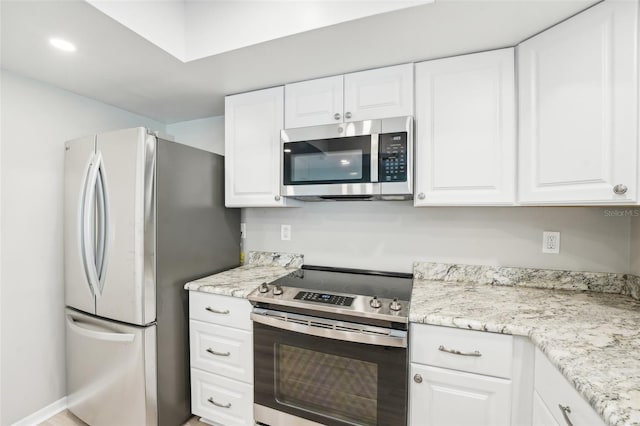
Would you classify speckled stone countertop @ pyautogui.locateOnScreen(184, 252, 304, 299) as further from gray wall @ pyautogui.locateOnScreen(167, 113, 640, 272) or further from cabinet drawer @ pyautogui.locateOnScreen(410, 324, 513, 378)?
cabinet drawer @ pyautogui.locateOnScreen(410, 324, 513, 378)

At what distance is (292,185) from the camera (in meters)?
1.76

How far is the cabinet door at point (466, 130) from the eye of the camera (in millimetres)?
1397

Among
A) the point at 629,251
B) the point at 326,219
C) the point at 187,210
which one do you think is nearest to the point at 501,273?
the point at 629,251

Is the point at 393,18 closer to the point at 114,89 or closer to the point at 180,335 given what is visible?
the point at 114,89

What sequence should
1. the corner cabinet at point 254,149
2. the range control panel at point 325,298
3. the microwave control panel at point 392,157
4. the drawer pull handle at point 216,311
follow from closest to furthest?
the range control panel at point 325,298, the microwave control panel at point 392,157, the drawer pull handle at point 216,311, the corner cabinet at point 254,149

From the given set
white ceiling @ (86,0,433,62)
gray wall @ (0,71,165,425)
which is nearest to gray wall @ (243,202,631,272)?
white ceiling @ (86,0,433,62)

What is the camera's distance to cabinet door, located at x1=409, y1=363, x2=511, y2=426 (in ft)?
3.67

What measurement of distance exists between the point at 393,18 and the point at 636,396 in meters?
1.46

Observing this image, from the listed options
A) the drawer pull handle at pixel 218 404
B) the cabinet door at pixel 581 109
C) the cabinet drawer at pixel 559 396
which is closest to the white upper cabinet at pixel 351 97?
the cabinet door at pixel 581 109

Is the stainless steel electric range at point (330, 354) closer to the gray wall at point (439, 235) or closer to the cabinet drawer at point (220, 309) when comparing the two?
the cabinet drawer at point (220, 309)

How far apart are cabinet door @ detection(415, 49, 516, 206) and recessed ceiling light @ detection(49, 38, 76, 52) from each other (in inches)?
70.6

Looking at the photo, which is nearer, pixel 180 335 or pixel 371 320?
pixel 371 320

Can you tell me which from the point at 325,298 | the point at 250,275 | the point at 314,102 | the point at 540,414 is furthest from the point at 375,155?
the point at 540,414

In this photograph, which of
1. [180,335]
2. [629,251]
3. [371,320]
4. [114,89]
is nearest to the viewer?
[371,320]
